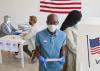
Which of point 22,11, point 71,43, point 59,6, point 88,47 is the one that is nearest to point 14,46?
point 22,11

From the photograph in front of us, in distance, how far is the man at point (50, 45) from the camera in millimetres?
1839

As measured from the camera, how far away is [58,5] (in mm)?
5090

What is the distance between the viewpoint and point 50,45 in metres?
1.84

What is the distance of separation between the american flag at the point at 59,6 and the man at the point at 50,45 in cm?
318

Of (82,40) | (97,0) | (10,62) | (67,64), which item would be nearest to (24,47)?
(10,62)

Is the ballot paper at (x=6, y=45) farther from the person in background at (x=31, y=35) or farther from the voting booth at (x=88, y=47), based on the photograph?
the voting booth at (x=88, y=47)

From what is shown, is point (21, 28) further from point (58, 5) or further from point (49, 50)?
point (49, 50)

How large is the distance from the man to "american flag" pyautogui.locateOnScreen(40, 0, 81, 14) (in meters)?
3.18

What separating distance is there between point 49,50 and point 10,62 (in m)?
2.50

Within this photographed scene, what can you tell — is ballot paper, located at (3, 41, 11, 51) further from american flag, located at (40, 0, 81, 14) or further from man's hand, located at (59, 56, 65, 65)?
man's hand, located at (59, 56, 65, 65)

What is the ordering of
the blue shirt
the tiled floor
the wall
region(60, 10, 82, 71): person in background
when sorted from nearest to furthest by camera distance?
the blue shirt < region(60, 10, 82, 71): person in background < the tiled floor < the wall

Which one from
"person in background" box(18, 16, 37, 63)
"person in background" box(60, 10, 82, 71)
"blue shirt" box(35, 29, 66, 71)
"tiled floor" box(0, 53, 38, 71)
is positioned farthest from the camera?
"person in background" box(18, 16, 37, 63)

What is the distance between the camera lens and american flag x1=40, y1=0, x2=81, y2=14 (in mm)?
4973

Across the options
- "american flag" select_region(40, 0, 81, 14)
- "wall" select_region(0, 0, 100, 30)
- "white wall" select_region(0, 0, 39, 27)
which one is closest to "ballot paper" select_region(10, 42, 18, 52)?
"wall" select_region(0, 0, 100, 30)
